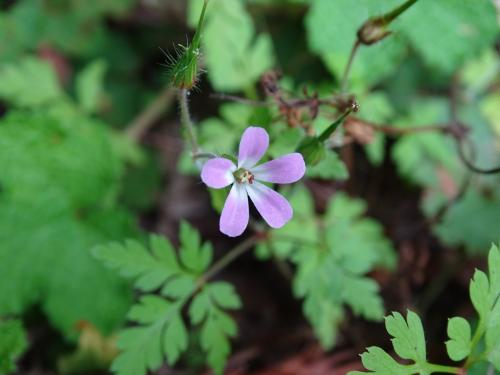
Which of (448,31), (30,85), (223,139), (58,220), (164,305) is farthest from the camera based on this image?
(30,85)

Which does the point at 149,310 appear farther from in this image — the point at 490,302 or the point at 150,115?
the point at 150,115

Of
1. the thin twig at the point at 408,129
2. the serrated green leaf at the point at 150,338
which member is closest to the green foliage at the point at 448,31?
the thin twig at the point at 408,129

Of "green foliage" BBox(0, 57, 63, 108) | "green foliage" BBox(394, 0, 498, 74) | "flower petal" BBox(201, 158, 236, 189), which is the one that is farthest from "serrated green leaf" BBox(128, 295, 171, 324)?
"green foliage" BBox(394, 0, 498, 74)

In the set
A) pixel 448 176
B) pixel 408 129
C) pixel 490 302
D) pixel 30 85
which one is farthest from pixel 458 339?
pixel 30 85

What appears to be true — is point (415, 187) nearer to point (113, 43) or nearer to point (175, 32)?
point (175, 32)

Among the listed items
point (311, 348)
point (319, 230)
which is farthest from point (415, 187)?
point (311, 348)

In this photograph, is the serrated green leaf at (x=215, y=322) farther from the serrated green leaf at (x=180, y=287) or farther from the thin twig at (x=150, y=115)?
the thin twig at (x=150, y=115)
